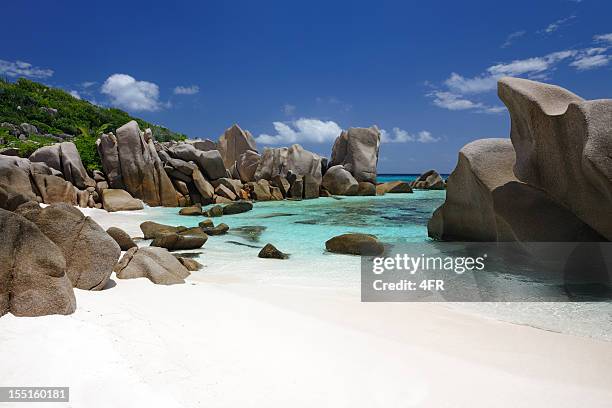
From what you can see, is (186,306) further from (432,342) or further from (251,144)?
(251,144)

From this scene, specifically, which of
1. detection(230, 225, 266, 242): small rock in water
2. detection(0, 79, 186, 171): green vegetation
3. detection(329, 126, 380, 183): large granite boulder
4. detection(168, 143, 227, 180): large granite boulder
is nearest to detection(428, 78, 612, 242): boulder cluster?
detection(230, 225, 266, 242): small rock in water

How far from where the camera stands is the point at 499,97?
8.08m

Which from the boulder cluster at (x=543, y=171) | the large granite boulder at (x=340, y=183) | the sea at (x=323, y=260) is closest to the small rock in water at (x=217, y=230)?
the sea at (x=323, y=260)

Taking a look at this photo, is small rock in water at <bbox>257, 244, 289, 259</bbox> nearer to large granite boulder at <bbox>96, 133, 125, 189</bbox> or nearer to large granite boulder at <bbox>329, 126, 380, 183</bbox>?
large granite boulder at <bbox>96, 133, 125, 189</bbox>

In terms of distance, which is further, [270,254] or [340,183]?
[340,183]

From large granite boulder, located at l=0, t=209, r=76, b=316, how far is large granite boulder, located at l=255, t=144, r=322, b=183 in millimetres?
27638

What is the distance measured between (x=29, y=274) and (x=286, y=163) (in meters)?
28.8

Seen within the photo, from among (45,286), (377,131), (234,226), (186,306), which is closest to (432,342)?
(186,306)

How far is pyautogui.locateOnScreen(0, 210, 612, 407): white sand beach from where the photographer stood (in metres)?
2.86

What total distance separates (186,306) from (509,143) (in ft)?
24.4

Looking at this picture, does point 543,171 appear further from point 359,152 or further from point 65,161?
point 359,152

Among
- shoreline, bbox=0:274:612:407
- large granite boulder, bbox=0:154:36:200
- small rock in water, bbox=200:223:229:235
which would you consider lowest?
shoreline, bbox=0:274:612:407

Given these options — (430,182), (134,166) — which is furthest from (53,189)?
(430,182)

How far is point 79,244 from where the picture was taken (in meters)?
5.00
